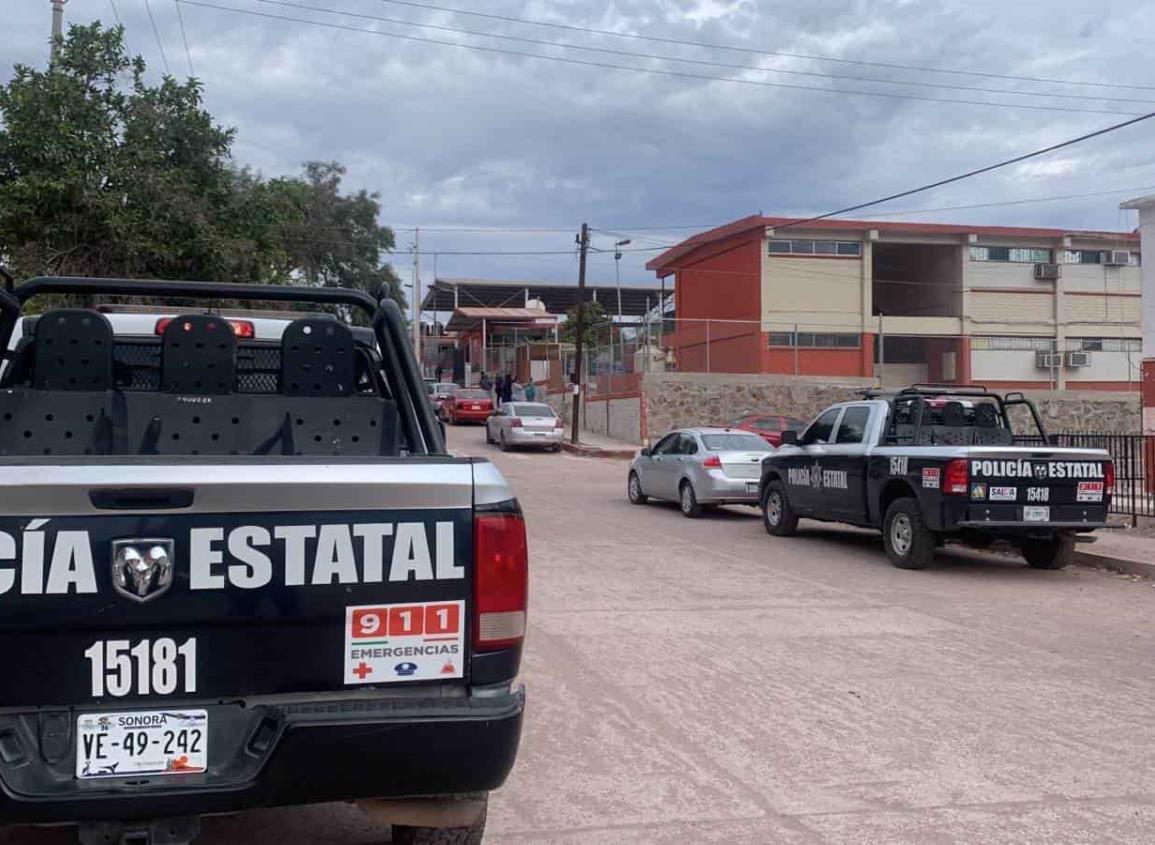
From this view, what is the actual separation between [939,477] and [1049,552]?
2.02 m

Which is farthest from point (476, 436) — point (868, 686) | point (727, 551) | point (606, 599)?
point (868, 686)

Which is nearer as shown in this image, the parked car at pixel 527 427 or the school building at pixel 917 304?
the parked car at pixel 527 427

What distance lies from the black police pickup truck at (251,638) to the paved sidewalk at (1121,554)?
1043cm

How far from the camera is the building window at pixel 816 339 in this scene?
40156 mm

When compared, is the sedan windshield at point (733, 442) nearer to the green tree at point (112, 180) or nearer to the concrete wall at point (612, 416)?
Result: the green tree at point (112, 180)

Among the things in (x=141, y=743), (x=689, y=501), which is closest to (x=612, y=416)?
(x=689, y=501)

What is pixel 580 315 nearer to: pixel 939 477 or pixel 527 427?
pixel 527 427

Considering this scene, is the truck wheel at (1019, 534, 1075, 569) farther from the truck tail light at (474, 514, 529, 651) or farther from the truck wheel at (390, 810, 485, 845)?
the truck tail light at (474, 514, 529, 651)

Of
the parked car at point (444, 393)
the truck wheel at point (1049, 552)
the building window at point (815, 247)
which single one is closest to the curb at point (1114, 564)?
the truck wheel at point (1049, 552)

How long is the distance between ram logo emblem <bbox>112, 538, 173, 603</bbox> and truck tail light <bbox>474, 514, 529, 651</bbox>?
2.88 ft

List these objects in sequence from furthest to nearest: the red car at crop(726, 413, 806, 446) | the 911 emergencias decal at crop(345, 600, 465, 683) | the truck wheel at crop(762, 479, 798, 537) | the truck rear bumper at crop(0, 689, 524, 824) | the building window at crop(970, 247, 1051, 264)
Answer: the building window at crop(970, 247, 1051, 264)
the red car at crop(726, 413, 806, 446)
the truck wheel at crop(762, 479, 798, 537)
the 911 emergencias decal at crop(345, 600, 465, 683)
the truck rear bumper at crop(0, 689, 524, 824)

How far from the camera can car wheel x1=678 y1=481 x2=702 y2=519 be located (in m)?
17.9

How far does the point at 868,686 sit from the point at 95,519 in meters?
5.36

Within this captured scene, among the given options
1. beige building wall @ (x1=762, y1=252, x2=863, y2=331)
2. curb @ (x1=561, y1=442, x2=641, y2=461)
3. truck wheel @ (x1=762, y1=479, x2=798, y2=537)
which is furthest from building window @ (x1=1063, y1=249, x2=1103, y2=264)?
truck wheel @ (x1=762, y1=479, x2=798, y2=537)
